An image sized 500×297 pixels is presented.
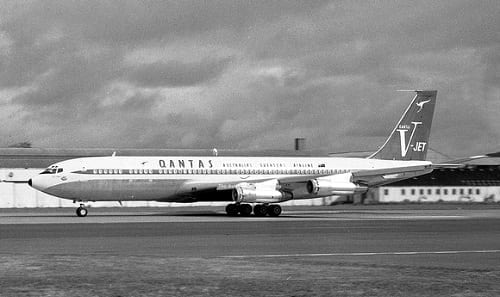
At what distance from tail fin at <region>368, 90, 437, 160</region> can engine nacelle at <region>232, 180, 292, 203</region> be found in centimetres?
1256

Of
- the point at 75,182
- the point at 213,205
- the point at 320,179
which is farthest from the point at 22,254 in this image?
the point at 213,205

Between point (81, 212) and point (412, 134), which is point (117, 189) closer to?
point (81, 212)

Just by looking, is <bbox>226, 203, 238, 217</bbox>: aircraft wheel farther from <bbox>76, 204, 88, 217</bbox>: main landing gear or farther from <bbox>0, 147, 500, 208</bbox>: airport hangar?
<bbox>0, 147, 500, 208</bbox>: airport hangar

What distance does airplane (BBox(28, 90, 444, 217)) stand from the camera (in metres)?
52.7

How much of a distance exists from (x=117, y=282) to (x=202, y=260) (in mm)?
5172

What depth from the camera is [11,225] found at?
131ft

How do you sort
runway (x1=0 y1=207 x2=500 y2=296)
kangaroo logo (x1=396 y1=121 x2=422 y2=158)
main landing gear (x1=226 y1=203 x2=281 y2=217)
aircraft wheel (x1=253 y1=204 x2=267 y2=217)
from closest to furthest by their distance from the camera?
runway (x1=0 y1=207 x2=500 y2=296), main landing gear (x1=226 y1=203 x2=281 y2=217), aircraft wheel (x1=253 y1=204 x2=267 y2=217), kangaroo logo (x1=396 y1=121 x2=422 y2=158)

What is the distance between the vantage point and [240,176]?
192 ft

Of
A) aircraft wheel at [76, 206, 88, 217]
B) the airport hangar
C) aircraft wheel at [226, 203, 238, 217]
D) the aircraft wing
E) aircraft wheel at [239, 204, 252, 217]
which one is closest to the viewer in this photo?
aircraft wheel at [76, 206, 88, 217]

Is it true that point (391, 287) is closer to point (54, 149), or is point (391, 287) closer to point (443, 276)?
point (443, 276)

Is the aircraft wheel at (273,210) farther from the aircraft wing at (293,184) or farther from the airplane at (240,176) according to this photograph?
the aircraft wing at (293,184)

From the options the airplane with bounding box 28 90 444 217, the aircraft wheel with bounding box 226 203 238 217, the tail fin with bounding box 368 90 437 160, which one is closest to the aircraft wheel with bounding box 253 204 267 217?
the airplane with bounding box 28 90 444 217

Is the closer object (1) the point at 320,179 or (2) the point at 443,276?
(2) the point at 443,276

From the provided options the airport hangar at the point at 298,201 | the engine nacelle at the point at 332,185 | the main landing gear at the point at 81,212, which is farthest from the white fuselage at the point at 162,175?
the airport hangar at the point at 298,201
